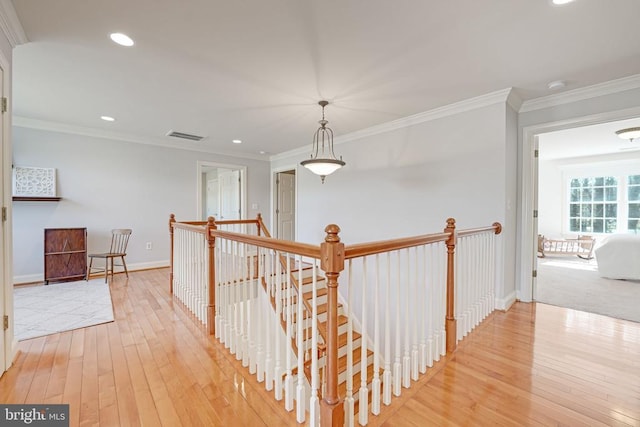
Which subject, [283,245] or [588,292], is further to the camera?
[588,292]

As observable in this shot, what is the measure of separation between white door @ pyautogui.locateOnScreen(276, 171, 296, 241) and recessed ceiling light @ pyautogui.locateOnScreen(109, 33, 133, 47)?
4.61 m

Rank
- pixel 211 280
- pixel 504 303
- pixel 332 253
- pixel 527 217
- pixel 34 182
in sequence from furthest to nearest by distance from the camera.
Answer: pixel 34 182
pixel 527 217
pixel 504 303
pixel 211 280
pixel 332 253

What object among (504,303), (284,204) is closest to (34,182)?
(284,204)

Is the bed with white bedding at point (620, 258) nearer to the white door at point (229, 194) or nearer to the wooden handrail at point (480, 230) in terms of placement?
the wooden handrail at point (480, 230)

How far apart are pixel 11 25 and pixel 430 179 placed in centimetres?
407

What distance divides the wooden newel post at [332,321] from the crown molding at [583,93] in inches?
133

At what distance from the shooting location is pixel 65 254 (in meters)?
4.04

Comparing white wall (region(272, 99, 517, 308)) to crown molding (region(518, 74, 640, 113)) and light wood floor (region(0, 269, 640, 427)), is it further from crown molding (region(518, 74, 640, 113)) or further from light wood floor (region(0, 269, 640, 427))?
light wood floor (region(0, 269, 640, 427))

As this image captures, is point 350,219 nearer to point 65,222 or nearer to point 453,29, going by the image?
point 453,29

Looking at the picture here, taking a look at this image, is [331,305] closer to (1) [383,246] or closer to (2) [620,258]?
(1) [383,246]

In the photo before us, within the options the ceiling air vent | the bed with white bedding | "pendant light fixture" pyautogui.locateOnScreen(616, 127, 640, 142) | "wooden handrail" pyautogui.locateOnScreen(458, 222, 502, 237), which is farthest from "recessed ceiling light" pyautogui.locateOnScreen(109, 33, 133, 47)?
the bed with white bedding

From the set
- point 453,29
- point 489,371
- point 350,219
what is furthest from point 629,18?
point 350,219

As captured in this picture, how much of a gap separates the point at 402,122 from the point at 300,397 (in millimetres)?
3634

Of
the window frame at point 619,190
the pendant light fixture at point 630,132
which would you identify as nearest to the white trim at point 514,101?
the pendant light fixture at point 630,132
